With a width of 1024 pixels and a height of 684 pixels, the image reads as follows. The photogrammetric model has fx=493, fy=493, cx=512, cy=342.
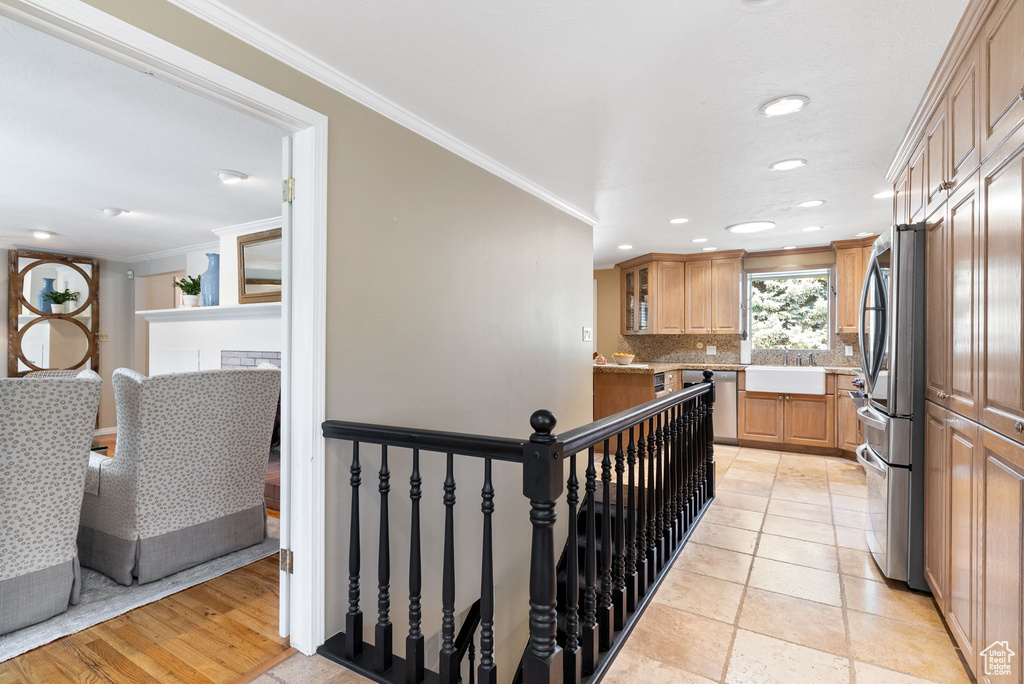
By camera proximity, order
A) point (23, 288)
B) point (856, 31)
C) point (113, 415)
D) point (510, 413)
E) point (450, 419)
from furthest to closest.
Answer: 1. point (113, 415)
2. point (23, 288)
3. point (510, 413)
4. point (450, 419)
5. point (856, 31)

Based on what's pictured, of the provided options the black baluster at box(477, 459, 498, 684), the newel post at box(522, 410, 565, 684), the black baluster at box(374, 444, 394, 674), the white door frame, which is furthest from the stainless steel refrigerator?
the white door frame

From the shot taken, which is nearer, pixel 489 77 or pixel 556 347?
pixel 489 77

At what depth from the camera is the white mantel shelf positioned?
4539 millimetres

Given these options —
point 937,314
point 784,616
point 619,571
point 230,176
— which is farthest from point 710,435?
point 230,176

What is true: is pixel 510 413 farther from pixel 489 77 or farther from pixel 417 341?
pixel 489 77

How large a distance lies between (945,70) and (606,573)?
7.27ft

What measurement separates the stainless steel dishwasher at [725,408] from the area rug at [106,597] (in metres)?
4.68

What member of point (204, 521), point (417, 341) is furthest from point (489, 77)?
point (204, 521)

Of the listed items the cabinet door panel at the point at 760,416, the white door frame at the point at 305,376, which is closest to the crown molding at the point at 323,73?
the white door frame at the point at 305,376

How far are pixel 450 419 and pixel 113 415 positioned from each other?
20.7 feet

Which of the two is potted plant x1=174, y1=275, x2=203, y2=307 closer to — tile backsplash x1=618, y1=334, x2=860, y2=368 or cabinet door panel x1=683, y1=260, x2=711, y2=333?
tile backsplash x1=618, y1=334, x2=860, y2=368

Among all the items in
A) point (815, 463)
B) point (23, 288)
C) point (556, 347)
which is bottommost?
point (815, 463)

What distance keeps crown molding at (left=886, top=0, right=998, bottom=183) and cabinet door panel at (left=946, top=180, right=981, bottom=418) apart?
45 centimetres

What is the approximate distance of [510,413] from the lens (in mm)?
3051
